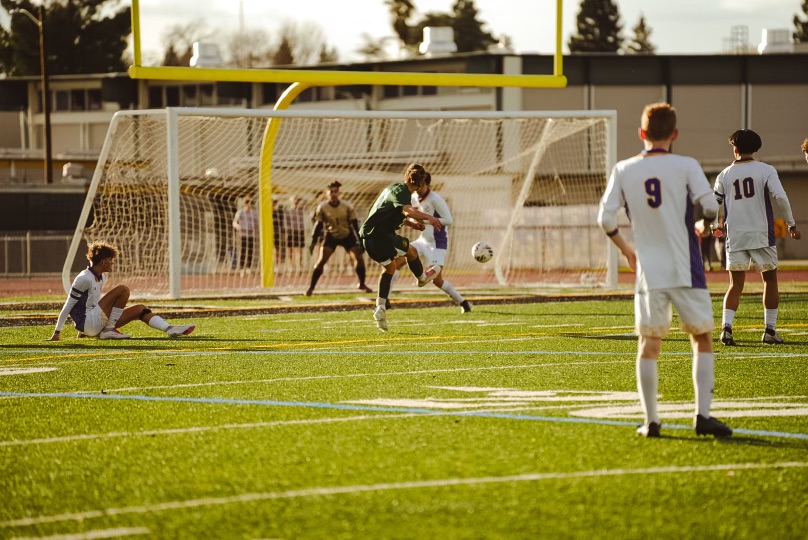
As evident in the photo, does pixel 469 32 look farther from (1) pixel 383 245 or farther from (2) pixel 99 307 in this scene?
(2) pixel 99 307

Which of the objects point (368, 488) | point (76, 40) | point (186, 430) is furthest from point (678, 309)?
point (76, 40)

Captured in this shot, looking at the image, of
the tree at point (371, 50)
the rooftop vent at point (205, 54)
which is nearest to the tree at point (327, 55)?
the tree at point (371, 50)

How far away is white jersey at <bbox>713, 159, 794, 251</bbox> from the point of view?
10523 millimetres

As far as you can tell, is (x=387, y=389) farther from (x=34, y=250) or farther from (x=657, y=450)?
(x=34, y=250)

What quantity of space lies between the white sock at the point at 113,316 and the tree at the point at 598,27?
221ft

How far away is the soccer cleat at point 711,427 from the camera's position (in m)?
6.05

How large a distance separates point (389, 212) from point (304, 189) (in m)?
12.8

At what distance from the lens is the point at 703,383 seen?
243 inches

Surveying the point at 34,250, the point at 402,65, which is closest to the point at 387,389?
the point at 34,250

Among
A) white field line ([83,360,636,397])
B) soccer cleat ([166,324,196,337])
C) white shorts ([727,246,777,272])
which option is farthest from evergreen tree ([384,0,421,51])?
white field line ([83,360,636,397])

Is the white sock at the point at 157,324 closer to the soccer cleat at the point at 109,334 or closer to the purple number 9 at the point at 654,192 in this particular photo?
the soccer cleat at the point at 109,334

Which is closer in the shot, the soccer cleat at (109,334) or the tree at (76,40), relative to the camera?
the soccer cleat at (109,334)

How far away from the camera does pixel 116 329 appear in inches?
475

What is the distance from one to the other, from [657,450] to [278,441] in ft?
6.48
